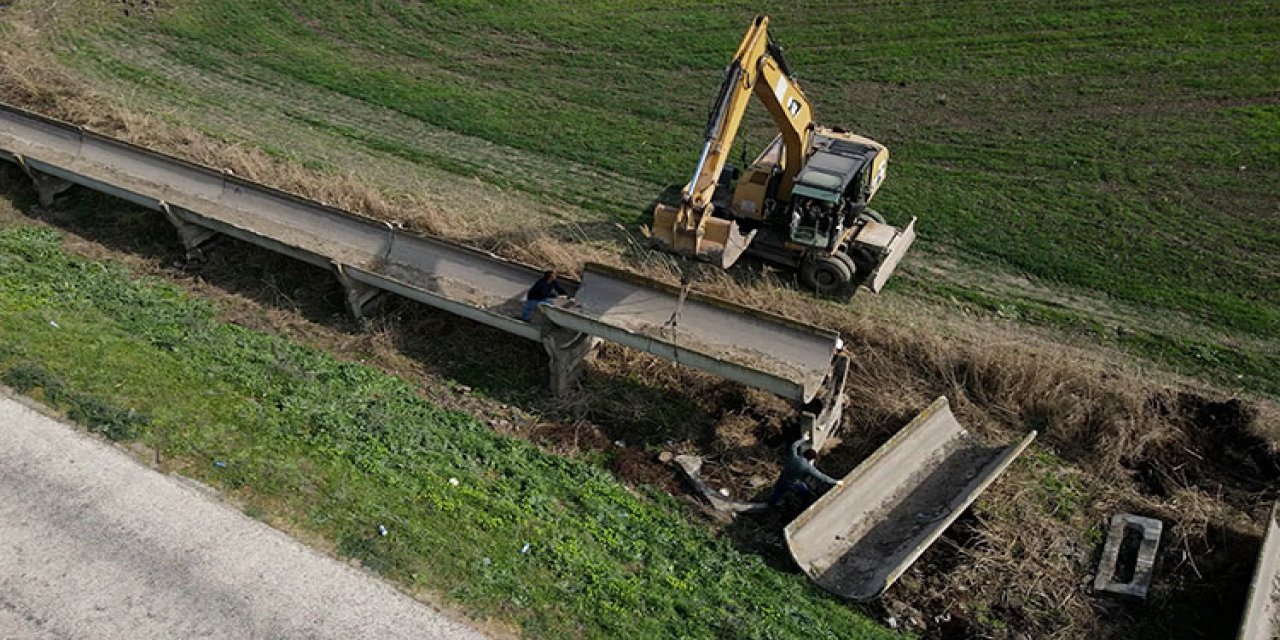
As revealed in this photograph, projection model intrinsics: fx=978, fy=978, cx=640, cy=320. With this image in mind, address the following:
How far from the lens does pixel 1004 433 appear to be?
1263 centimetres

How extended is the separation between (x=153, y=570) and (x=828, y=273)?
10.4 metres

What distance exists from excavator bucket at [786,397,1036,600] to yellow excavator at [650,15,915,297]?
3.74 m

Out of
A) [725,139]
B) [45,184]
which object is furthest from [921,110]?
[45,184]

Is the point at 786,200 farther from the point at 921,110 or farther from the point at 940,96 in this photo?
the point at 940,96

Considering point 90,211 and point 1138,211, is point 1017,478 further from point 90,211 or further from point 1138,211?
point 90,211

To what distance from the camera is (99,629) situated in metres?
8.88

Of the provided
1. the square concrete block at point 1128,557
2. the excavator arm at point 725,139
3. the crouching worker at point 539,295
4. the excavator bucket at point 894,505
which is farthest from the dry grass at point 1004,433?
the crouching worker at point 539,295

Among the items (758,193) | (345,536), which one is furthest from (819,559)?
(758,193)

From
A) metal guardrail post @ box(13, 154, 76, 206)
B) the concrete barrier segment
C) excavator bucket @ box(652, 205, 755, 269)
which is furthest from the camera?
metal guardrail post @ box(13, 154, 76, 206)

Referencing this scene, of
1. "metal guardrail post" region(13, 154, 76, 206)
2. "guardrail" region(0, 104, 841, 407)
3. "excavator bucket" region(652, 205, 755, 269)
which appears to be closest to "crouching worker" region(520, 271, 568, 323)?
"guardrail" region(0, 104, 841, 407)

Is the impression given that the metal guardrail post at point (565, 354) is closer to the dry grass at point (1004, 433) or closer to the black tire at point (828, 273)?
the dry grass at point (1004, 433)

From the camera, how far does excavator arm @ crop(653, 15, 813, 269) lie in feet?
45.0

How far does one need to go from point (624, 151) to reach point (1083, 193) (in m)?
8.94

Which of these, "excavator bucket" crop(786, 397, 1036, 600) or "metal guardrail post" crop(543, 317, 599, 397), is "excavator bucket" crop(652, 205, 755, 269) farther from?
"excavator bucket" crop(786, 397, 1036, 600)
